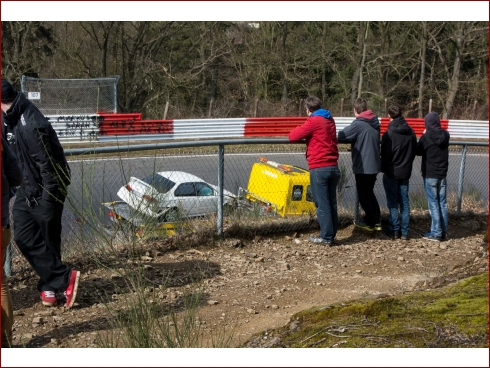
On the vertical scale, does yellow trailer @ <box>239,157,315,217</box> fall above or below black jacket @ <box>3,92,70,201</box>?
below

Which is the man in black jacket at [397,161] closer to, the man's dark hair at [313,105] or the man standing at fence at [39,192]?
the man's dark hair at [313,105]

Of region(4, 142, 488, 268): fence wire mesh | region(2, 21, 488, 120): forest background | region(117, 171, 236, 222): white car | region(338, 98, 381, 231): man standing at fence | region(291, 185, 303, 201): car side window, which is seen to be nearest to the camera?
region(4, 142, 488, 268): fence wire mesh

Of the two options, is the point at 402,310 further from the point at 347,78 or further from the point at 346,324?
the point at 347,78

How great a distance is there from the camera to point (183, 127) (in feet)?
75.5

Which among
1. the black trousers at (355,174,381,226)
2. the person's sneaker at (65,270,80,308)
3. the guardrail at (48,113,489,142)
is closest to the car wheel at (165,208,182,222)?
the person's sneaker at (65,270,80,308)

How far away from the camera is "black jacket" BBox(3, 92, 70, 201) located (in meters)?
5.04

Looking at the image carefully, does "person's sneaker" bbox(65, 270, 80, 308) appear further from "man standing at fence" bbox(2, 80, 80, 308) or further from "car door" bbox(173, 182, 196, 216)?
"car door" bbox(173, 182, 196, 216)

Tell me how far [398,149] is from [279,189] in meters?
1.99

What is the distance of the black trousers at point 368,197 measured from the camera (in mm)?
8031

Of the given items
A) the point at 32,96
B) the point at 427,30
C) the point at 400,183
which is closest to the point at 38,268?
the point at 400,183

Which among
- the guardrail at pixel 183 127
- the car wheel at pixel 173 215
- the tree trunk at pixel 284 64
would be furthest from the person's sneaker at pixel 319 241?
the tree trunk at pixel 284 64

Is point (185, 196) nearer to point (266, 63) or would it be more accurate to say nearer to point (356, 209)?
point (356, 209)

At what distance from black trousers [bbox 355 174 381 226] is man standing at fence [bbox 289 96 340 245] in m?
0.63

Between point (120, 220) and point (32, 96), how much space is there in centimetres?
1684
